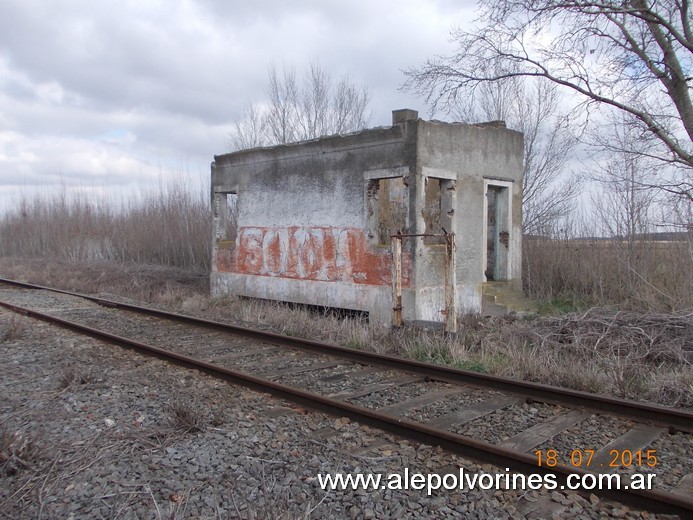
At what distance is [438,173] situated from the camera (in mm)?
11086

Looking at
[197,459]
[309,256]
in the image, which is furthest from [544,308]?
[197,459]

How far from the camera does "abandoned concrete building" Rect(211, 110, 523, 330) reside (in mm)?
10781

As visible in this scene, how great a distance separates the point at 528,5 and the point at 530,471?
10.9 meters

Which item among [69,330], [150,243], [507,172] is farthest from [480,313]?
[150,243]

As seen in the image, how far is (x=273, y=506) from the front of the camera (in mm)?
3580

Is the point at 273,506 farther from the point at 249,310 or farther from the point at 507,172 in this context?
the point at 507,172

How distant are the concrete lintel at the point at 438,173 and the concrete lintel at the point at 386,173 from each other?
1.12ft

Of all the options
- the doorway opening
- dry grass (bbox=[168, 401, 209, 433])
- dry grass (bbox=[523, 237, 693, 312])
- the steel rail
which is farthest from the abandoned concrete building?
dry grass (bbox=[168, 401, 209, 433])

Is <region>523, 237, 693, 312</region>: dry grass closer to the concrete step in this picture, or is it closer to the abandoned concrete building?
the concrete step

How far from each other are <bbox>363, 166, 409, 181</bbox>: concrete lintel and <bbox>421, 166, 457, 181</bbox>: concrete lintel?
1.12ft

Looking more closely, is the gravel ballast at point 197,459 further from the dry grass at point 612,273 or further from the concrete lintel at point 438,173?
the dry grass at point 612,273

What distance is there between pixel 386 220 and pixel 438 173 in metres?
3.33
